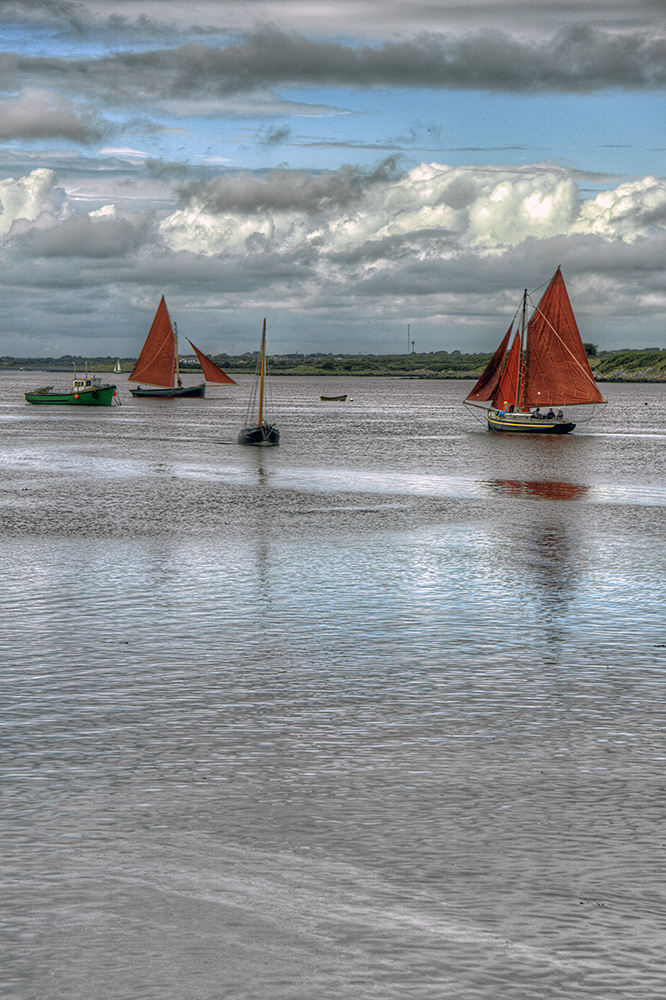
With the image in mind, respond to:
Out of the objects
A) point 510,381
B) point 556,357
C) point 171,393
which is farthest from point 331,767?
point 171,393

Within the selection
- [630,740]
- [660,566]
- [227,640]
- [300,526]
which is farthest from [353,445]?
[630,740]

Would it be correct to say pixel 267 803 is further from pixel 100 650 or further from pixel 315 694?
pixel 100 650

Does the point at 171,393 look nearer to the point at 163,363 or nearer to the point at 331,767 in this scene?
the point at 163,363

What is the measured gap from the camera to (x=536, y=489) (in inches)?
2036

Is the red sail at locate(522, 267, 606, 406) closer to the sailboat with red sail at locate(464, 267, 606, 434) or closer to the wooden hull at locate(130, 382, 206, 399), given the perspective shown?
the sailboat with red sail at locate(464, 267, 606, 434)

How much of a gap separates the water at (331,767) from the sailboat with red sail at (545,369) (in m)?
64.4

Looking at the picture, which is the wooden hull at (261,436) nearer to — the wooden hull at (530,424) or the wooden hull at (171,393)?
the wooden hull at (530,424)

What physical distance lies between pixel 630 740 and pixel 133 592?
1279 centimetres

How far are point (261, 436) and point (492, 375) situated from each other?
3088cm

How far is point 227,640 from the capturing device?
19.1m

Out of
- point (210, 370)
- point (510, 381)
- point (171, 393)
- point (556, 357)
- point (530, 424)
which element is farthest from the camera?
point (171, 393)

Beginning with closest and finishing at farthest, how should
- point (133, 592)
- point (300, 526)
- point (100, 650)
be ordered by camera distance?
point (100, 650)
point (133, 592)
point (300, 526)

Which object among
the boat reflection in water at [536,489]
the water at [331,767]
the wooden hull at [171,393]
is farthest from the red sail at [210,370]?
the water at [331,767]

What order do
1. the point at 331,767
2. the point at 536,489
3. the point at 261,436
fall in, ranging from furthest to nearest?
the point at 261,436 < the point at 536,489 < the point at 331,767
